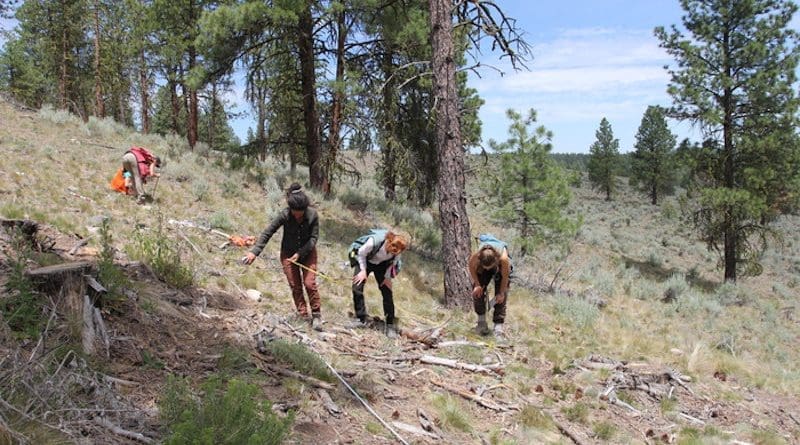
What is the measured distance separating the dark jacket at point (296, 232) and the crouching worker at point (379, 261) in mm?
540

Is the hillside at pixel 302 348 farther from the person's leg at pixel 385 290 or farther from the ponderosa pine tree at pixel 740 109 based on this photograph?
the ponderosa pine tree at pixel 740 109

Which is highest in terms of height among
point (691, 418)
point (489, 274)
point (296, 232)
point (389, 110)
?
point (389, 110)

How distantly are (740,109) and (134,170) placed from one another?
18622 mm

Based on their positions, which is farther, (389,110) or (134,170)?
(389,110)

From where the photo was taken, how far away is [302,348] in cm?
512

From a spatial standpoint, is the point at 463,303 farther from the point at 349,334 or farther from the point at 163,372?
the point at 163,372

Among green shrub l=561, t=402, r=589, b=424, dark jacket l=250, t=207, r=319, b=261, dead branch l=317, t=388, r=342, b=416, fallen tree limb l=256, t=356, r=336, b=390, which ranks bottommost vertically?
green shrub l=561, t=402, r=589, b=424

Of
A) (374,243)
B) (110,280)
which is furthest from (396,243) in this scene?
(110,280)

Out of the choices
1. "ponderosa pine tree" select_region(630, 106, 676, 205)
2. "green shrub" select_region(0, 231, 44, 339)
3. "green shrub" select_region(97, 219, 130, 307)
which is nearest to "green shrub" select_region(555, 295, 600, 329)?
"green shrub" select_region(97, 219, 130, 307)

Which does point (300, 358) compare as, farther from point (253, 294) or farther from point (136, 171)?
point (136, 171)

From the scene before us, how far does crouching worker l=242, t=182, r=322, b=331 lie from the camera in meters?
6.39

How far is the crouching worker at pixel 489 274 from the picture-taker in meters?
6.96

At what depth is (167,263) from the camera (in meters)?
6.38

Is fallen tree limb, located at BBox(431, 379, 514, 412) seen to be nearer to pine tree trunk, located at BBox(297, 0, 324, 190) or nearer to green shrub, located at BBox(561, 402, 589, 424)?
green shrub, located at BBox(561, 402, 589, 424)
